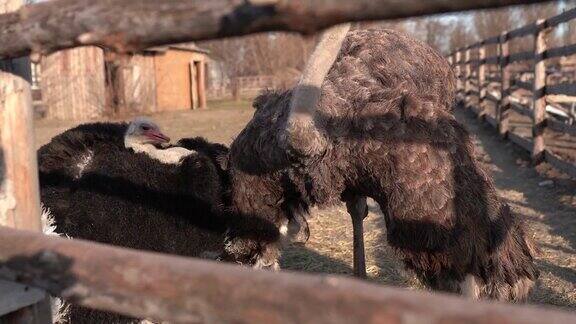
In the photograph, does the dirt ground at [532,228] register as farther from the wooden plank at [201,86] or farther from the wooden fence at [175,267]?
the wooden plank at [201,86]

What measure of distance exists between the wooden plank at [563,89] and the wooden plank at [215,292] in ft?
19.9

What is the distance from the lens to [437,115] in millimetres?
2943

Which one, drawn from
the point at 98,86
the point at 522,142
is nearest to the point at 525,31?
the point at 522,142

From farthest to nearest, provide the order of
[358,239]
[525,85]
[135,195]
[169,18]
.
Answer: [525,85]
[358,239]
[135,195]
[169,18]

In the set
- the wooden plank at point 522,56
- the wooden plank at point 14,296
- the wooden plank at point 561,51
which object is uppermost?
the wooden plank at point 561,51

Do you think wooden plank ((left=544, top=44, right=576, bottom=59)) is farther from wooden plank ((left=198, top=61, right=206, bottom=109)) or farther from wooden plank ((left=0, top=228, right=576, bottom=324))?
wooden plank ((left=198, top=61, right=206, bottom=109))

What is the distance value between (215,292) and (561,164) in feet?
20.3

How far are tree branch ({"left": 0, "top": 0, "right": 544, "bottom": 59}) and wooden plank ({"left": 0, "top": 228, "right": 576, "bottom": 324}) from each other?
379 millimetres

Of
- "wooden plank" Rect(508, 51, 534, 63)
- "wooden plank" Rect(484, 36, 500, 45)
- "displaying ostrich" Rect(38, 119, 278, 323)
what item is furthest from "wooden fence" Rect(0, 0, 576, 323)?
"wooden plank" Rect(484, 36, 500, 45)

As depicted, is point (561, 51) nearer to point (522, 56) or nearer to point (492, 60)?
point (522, 56)

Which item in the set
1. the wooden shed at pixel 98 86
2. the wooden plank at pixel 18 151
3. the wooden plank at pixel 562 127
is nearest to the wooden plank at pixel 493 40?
the wooden plank at pixel 562 127

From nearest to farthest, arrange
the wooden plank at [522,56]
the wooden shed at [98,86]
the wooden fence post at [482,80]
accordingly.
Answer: the wooden plank at [522,56]
the wooden fence post at [482,80]
the wooden shed at [98,86]

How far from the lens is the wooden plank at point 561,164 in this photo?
616 centimetres

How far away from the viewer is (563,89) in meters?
6.89
